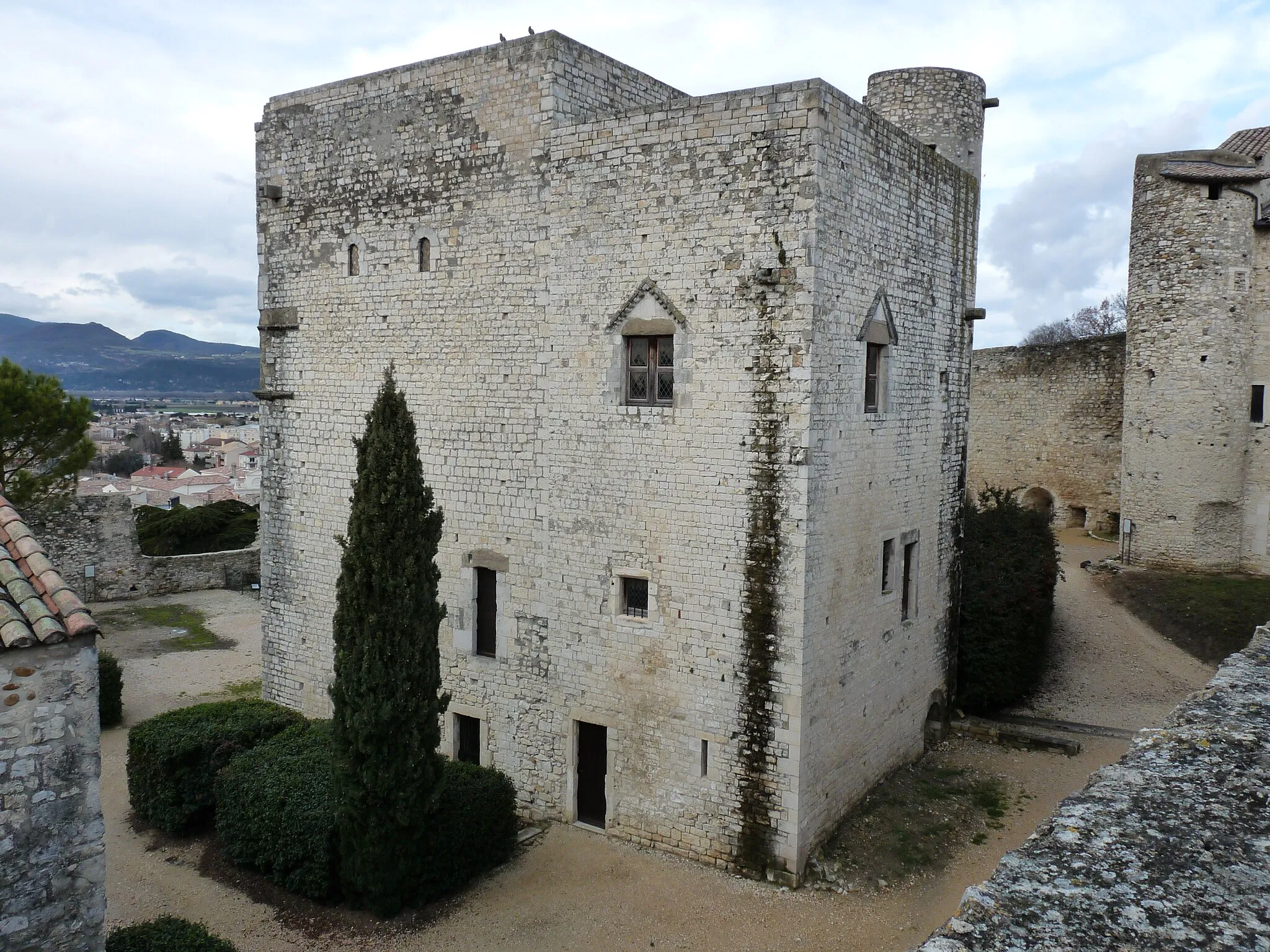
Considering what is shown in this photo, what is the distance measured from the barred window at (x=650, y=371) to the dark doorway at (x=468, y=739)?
4688 millimetres

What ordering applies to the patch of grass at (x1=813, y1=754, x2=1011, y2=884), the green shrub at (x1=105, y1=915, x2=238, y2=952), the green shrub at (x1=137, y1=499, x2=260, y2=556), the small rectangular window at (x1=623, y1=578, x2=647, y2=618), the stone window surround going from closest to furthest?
the green shrub at (x1=105, y1=915, x2=238, y2=952) → the patch of grass at (x1=813, y1=754, x2=1011, y2=884) → the small rectangular window at (x1=623, y1=578, x2=647, y2=618) → the stone window surround → the green shrub at (x1=137, y1=499, x2=260, y2=556)

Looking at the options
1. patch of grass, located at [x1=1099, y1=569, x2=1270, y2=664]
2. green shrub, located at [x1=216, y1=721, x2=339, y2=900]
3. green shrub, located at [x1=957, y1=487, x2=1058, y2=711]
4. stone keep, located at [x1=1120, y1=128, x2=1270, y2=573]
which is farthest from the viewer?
stone keep, located at [x1=1120, y1=128, x2=1270, y2=573]

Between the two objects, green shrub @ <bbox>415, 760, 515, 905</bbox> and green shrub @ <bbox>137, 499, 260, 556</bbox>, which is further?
green shrub @ <bbox>137, 499, 260, 556</bbox>

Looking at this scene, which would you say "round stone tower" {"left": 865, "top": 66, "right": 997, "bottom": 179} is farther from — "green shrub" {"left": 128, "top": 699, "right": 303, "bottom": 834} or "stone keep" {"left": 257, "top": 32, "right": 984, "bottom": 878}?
"green shrub" {"left": 128, "top": 699, "right": 303, "bottom": 834}

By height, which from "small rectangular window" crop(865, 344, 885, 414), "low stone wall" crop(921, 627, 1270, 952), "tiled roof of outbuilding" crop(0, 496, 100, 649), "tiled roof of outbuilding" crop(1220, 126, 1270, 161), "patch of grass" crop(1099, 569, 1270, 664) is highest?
"tiled roof of outbuilding" crop(1220, 126, 1270, 161)

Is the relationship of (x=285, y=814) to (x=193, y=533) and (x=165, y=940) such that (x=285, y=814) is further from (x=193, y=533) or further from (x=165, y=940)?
(x=193, y=533)

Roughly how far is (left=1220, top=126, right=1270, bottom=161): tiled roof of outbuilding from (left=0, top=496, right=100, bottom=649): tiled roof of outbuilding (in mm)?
23097

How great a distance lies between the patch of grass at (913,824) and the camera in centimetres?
979

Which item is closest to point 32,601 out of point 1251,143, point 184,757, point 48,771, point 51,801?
point 48,771

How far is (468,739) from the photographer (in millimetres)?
11750

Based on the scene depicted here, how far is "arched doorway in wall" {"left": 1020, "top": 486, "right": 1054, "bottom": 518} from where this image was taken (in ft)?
87.8

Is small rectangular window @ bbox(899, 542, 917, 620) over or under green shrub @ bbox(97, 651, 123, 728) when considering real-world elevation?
over

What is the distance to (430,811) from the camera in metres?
9.18

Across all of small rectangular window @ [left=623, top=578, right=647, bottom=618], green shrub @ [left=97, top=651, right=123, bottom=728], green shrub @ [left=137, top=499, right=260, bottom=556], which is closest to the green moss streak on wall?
small rectangular window @ [left=623, top=578, right=647, bottom=618]
